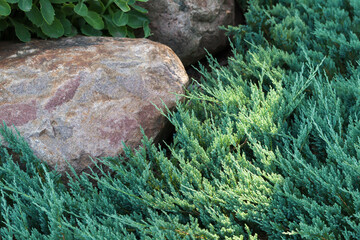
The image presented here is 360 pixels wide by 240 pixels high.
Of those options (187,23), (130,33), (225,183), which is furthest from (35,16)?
(225,183)

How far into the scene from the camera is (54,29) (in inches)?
101

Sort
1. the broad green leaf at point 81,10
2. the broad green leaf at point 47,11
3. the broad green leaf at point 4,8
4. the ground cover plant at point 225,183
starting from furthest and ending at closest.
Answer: the broad green leaf at point 81,10 → the broad green leaf at point 47,11 → the broad green leaf at point 4,8 → the ground cover plant at point 225,183

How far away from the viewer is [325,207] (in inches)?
63.5

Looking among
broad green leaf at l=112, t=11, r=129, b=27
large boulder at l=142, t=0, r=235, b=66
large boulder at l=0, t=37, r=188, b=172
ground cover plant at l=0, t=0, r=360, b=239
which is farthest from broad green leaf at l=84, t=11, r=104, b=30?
ground cover plant at l=0, t=0, r=360, b=239

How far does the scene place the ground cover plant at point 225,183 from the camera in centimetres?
163

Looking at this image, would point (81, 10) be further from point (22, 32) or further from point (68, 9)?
point (22, 32)

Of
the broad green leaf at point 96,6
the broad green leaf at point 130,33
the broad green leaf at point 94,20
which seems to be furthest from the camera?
the broad green leaf at point 130,33

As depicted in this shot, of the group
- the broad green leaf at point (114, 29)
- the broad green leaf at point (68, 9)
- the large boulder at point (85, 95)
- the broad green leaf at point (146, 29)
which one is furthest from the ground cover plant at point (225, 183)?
the broad green leaf at point (68, 9)

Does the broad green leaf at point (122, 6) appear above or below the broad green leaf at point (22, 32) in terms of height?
above

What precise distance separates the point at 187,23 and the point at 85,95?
50.0 inches

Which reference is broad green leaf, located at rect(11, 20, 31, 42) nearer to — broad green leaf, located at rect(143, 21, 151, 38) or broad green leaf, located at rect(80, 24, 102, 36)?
broad green leaf, located at rect(80, 24, 102, 36)

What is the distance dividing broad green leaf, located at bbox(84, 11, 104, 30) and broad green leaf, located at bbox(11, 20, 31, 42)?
1.33ft

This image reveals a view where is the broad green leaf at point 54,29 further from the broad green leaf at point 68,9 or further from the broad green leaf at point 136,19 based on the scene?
the broad green leaf at point 136,19

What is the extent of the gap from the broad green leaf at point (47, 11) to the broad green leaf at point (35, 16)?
13 cm
